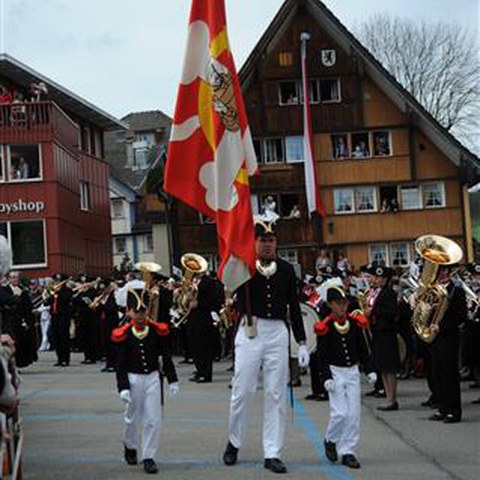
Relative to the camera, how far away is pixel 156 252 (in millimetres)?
56406

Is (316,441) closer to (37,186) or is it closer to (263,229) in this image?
(263,229)

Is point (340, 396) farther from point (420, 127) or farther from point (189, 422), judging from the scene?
point (420, 127)

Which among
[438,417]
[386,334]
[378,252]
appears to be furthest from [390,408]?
[378,252]

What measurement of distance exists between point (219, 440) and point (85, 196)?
42.0 m

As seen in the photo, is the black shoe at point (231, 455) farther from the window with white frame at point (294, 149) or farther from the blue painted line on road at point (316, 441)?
the window with white frame at point (294, 149)

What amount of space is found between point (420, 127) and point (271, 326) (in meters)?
38.4

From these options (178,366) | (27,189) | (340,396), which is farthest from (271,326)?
(27,189)

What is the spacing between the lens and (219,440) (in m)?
11.7

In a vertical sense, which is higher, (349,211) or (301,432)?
(349,211)

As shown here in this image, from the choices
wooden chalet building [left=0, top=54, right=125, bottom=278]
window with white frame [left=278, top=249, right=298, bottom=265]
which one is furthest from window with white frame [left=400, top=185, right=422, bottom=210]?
wooden chalet building [left=0, top=54, right=125, bottom=278]

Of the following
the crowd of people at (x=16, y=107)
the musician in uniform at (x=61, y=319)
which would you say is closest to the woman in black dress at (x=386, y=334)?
the musician in uniform at (x=61, y=319)

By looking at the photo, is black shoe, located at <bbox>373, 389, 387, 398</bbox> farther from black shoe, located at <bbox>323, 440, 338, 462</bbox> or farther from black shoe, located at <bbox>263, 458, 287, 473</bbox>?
black shoe, located at <bbox>263, 458, 287, 473</bbox>

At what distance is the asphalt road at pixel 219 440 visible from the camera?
9688 millimetres

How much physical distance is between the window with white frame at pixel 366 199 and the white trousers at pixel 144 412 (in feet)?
124
